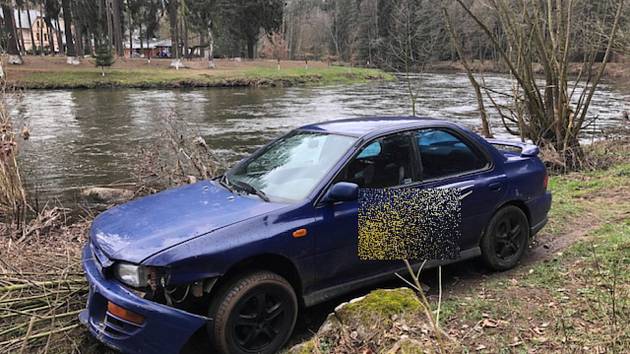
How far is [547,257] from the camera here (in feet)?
17.9

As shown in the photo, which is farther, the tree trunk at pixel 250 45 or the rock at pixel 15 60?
the tree trunk at pixel 250 45

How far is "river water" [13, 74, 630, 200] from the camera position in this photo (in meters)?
12.9

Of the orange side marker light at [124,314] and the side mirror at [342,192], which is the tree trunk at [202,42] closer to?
the side mirror at [342,192]

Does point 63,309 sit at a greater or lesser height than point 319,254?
lesser

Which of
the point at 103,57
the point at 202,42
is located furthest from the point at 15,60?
the point at 202,42

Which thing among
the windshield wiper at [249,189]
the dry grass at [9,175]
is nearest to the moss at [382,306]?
the windshield wiper at [249,189]

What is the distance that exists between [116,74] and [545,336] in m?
39.2

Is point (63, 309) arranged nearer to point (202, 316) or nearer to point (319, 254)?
point (202, 316)

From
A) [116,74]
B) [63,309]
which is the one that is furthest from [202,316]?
[116,74]

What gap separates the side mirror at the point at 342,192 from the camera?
158 inches

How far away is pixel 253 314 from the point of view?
376 centimetres

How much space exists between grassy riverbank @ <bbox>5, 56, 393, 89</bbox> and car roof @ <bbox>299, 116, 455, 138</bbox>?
29.9 meters

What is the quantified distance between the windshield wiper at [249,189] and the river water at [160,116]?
6.80 meters

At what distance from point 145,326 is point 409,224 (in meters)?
2.23
